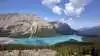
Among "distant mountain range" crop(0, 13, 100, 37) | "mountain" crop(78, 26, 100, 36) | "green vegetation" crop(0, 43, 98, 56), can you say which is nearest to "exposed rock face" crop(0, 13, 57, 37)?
"distant mountain range" crop(0, 13, 100, 37)

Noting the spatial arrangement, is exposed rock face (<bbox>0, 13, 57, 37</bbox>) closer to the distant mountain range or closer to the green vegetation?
the distant mountain range

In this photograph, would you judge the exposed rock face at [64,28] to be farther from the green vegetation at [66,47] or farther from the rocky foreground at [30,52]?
the rocky foreground at [30,52]

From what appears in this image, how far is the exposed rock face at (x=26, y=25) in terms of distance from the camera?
309 centimetres

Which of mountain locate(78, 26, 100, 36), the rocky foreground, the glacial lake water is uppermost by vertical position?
mountain locate(78, 26, 100, 36)

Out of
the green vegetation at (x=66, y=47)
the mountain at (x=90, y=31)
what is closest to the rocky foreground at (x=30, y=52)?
the green vegetation at (x=66, y=47)

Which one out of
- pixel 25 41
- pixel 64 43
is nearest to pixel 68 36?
pixel 64 43

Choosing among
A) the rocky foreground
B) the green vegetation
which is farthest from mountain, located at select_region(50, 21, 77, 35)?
the rocky foreground

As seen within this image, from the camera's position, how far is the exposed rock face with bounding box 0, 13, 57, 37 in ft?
10.1

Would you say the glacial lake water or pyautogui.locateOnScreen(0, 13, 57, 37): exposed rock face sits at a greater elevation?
pyautogui.locateOnScreen(0, 13, 57, 37): exposed rock face

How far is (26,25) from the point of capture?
310 centimetres

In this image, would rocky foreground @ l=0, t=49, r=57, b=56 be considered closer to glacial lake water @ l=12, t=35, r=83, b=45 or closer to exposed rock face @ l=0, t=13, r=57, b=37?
glacial lake water @ l=12, t=35, r=83, b=45

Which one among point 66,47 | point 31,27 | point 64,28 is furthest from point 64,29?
point 31,27

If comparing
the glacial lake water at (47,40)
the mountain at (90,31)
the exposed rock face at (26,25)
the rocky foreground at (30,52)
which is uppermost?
the exposed rock face at (26,25)

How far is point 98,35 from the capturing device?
304cm
